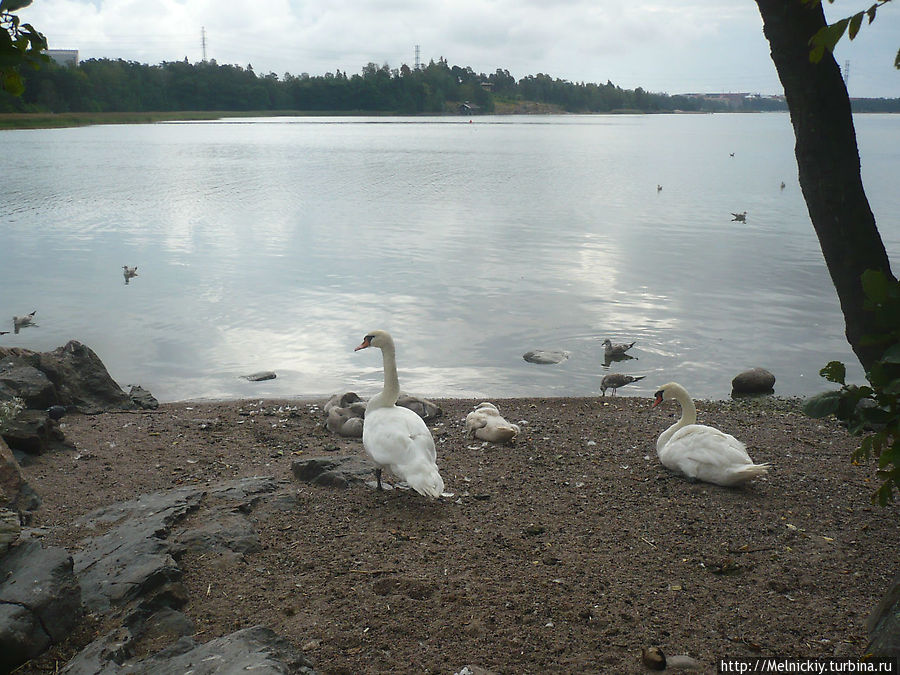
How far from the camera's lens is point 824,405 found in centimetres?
384

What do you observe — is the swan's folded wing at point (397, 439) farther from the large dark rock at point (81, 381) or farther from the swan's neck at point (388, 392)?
the large dark rock at point (81, 381)

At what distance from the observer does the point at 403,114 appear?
174m

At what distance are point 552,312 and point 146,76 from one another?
134720 mm

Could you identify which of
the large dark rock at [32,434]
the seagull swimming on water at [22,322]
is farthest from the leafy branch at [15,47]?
the seagull swimming on water at [22,322]

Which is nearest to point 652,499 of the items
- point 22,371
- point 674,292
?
point 22,371

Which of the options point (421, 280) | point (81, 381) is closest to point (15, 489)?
point (81, 381)

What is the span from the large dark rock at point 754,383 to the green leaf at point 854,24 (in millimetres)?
9194

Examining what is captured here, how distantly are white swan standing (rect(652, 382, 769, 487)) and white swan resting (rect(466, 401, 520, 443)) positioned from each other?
5.10 ft

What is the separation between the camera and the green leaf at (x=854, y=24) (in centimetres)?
278

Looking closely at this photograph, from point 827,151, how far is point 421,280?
14594 millimetres

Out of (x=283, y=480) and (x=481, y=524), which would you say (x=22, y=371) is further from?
(x=481, y=524)

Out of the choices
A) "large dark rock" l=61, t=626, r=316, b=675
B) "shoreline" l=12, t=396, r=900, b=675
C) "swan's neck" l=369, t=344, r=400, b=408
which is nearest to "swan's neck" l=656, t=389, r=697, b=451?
"shoreline" l=12, t=396, r=900, b=675

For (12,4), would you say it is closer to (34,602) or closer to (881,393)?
(34,602)

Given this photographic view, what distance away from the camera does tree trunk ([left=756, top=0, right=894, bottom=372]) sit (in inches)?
182
